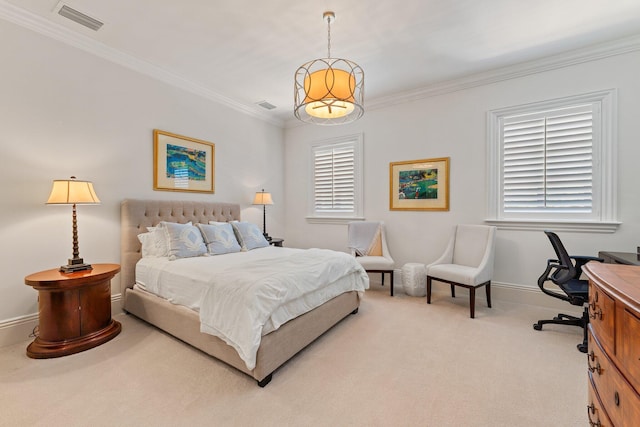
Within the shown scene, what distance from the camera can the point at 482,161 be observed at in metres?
3.77

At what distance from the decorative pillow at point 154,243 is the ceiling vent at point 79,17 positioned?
2116 millimetres

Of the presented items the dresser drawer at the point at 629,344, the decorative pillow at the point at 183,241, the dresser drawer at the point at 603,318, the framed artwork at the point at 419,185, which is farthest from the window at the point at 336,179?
the dresser drawer at the point at 629,344

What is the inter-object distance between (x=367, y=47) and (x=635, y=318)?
315cm

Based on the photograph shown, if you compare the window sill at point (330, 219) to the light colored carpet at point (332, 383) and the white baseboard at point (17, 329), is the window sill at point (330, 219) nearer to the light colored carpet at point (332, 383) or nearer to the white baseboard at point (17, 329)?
the light colored carpet at point (332, 383)

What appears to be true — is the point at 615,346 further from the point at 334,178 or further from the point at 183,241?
the point at 334,178

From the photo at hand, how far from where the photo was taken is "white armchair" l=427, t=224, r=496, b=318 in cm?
322

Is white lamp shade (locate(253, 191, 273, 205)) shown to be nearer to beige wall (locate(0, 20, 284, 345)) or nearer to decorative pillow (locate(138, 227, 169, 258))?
beige wall (locate(0, 20, 284, 345))

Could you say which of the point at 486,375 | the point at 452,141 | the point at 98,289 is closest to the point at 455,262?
the point at 452,141

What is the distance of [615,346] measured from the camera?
2.94 feet

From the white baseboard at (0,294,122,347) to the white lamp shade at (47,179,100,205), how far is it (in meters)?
1.16

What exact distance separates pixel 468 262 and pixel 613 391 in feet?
9.75

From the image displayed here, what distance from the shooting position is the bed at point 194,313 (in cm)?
204

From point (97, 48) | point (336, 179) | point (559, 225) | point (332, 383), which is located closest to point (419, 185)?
point (336, 179)

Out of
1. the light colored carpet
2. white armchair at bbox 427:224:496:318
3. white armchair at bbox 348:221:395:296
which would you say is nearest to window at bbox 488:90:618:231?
white armchair at bbox 427:224:496:318
